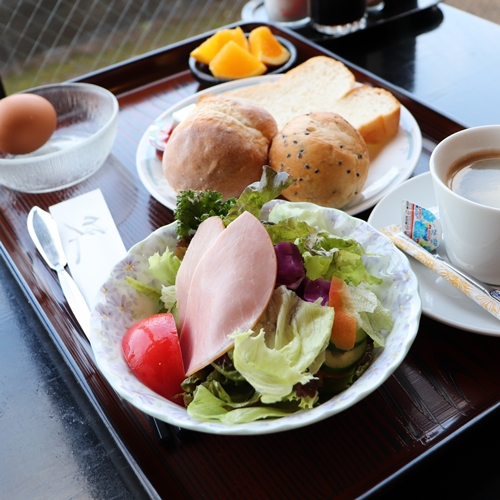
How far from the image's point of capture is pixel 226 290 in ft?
2.46

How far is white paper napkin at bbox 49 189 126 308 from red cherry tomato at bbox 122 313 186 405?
24cm

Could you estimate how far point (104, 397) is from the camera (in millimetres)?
849

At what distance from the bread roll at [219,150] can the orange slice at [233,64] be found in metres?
0.39

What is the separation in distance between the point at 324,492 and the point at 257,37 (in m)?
1.24

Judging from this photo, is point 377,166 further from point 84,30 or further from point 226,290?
point 84,30

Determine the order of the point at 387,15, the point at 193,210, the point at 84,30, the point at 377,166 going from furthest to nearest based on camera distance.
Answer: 1. the point at 84,30
2. the point at 387,15
3. the point at 377,166
4. the point at 193,210

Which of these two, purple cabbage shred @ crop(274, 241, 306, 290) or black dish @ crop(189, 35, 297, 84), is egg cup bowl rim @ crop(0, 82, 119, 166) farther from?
purple cabbage shred @ crop(274, 241, 306, 290)

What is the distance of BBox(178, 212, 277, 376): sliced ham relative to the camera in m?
0.73

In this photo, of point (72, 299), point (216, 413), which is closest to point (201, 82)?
point (72, 299)

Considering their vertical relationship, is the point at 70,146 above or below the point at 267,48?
below

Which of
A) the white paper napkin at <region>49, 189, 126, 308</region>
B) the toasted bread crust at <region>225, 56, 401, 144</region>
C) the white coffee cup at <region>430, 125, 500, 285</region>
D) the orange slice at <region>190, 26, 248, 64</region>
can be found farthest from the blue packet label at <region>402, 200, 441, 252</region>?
the orange slice at <region>190, 26, 248, 64</region>

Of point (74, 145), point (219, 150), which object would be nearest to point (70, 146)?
point (74, 145)

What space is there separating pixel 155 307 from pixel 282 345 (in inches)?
9.4

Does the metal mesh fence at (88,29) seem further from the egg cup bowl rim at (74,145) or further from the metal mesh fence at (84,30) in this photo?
the egg cup bowl rim at (74,145)
